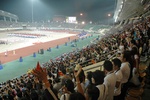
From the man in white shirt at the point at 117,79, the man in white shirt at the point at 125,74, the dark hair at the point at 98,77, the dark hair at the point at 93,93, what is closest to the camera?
the dark hair at the point at 93,93

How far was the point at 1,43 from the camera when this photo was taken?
122 feet

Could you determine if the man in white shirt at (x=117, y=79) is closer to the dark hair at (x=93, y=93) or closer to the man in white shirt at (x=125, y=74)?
the man in white shirt at (x=125, y=74)

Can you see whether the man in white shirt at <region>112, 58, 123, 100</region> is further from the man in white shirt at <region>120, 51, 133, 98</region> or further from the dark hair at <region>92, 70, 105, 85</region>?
the dark hair at <region>92, 70, 105, 85</region>

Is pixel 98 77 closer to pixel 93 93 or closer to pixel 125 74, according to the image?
pixel 93 93

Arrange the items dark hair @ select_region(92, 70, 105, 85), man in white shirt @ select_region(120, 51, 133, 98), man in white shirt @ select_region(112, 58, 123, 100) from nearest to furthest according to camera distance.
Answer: dark hair @ select_region(92, 70, 105, 85) < man in white shirt @ select_region(112, 58, 123, 100) < man in white shirt @ select_region(120, 51, 133, 98)

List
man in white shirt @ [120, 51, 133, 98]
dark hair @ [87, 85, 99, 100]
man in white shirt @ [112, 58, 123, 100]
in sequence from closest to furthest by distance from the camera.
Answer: dark hair @ [87, 85, 99, 100]
man in white shirt @ [112, 58, 123, 100]
man in white shirt @ [120, 51, 133, 98]

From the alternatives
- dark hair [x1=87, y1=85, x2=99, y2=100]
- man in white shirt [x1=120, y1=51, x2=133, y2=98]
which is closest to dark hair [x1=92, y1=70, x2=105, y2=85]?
dark hair [x1=87, y1=85, x2=99, y2=100]

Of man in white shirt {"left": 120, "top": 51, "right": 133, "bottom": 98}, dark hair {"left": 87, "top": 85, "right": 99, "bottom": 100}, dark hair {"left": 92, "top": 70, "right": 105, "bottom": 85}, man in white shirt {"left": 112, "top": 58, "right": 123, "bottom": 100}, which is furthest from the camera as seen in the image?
man in white shirt {"left": 120, "top": 51, "right": 133, "bottom": 98}

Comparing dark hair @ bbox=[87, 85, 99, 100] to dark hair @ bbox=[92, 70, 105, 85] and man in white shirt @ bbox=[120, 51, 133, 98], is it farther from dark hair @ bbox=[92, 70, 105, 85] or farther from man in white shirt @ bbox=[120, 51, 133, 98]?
man in white shirt @ bbox=[120, 51, 133, 98]

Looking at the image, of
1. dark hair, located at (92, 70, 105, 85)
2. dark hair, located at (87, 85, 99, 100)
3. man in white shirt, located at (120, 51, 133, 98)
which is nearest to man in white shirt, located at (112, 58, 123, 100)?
man in white shirt, located at (120, 51, 133, 98)

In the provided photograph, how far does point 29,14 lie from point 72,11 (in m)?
23.6

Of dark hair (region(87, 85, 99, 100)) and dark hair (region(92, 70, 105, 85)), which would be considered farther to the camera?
dark hair (region(92, 70, 105, 85))

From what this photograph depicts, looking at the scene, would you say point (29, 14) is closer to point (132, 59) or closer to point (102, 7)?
point (102, 7)

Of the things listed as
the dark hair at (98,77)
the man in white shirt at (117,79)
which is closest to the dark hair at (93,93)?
the dark hair at (98,77)
